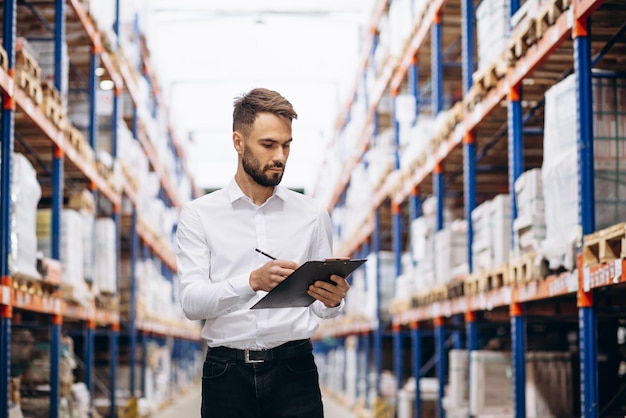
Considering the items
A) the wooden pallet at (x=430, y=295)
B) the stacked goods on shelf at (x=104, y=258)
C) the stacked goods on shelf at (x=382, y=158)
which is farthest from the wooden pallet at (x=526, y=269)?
the stacked goods on shelf at (x=382, y=158)

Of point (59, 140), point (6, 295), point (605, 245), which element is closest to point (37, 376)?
point (59, 140)

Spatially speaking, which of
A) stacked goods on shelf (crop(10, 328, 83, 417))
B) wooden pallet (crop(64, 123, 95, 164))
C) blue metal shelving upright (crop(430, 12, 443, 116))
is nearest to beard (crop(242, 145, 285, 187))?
stacked goods on shelf (crop(10, 328, 83, 417))

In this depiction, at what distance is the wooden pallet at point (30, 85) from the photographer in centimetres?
715

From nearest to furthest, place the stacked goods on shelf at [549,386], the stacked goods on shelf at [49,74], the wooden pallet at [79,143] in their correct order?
1. the stacked goods on shelf at [549,386]
2. the stacked goods on shelf at [49,74]
3. the wooden pallet at [79,143]

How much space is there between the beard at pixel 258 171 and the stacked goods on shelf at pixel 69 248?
19.4ft

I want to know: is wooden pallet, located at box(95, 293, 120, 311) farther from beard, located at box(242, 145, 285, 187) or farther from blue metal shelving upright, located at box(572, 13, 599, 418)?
beard, located at box(242, 145, 285, 187)

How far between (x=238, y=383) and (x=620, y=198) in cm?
328

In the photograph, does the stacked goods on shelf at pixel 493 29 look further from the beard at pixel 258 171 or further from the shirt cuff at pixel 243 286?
the shirt cuff at pixel 243 286

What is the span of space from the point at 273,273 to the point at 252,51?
1865 centimetres

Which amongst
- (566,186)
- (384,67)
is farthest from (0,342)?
(384,67)

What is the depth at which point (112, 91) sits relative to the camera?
473 inches

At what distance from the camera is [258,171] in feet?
10.2

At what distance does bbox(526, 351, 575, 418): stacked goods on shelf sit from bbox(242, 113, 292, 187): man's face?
4.75 m

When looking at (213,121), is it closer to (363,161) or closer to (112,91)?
(363,161)
